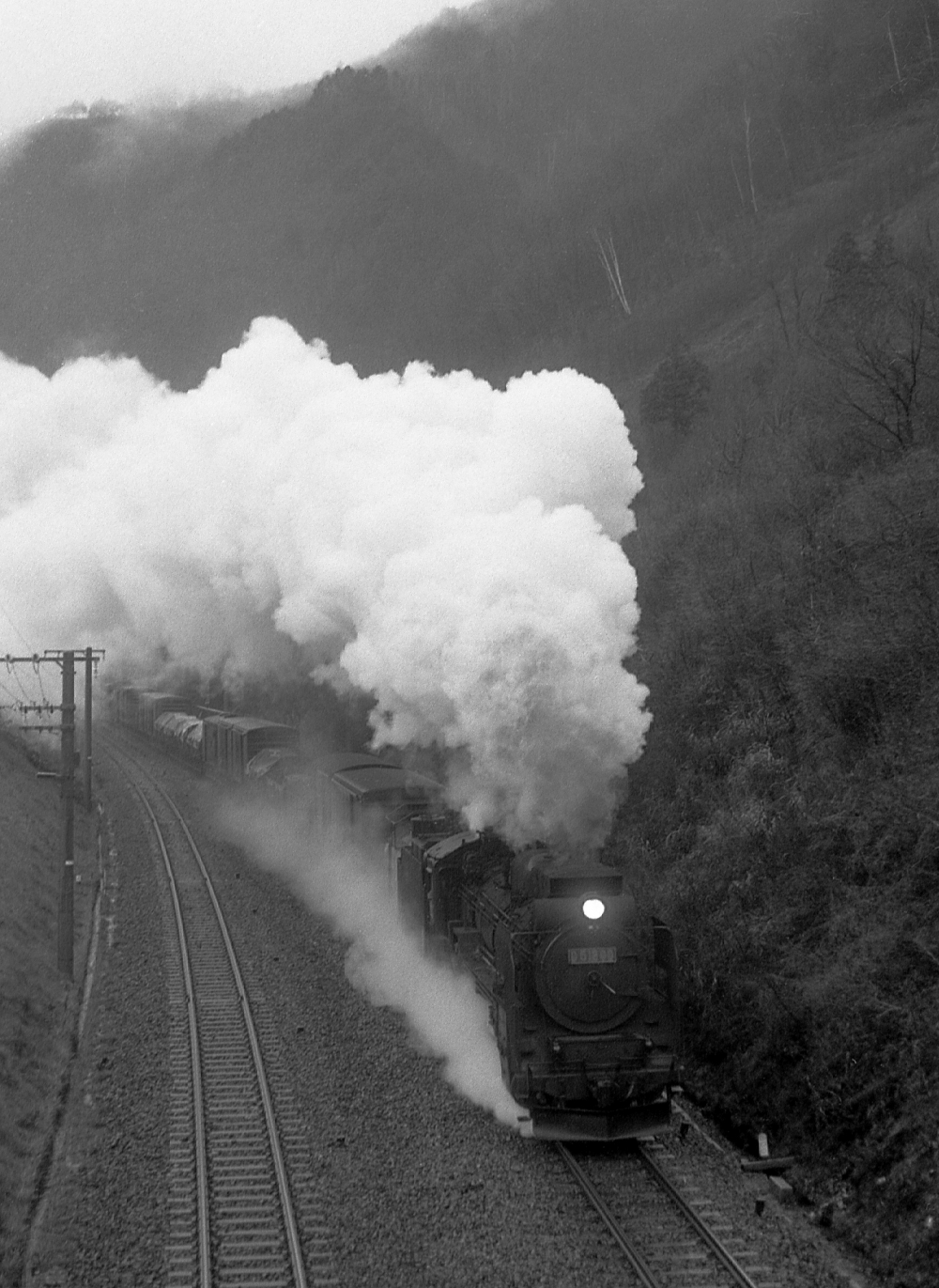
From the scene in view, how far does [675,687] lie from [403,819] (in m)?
6.53

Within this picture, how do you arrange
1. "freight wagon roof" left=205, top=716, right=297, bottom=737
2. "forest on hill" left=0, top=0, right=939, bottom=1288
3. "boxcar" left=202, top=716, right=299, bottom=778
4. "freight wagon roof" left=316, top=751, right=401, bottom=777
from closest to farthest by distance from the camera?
1. "forest on hill" left=0, top=0, right=939, bottom=1288
2. "freight wagon roof" left=316, top=751, right=401, bottom=777
3. "boxcar" left=202, top=716, right=299, bottom=778
4. "freight wagon roof" left=205, top=716, right=297, bottom=737

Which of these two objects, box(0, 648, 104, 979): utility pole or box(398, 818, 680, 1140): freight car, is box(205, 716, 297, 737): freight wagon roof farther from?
box(398, 818, 680, 1140): freight car

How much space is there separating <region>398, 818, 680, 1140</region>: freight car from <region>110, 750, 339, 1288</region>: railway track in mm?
2398

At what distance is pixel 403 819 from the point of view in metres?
16.9

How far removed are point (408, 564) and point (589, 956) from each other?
271 inches

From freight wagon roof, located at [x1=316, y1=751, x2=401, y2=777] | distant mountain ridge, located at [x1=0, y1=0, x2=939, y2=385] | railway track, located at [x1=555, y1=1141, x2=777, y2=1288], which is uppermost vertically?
distant mountain ridge, located at [x1=0, y1=0, x2=939, y2=385]

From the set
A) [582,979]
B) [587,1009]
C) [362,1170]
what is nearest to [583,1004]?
[587,1009]

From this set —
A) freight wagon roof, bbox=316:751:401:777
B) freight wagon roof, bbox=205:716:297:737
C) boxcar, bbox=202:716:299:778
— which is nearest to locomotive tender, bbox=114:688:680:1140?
freight wagon roof, bbox=316:751:401:777

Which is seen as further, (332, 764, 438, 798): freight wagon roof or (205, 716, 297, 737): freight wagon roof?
(205, 716, 297, 737): freight wagon roof

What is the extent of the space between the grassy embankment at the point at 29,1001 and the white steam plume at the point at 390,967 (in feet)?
13.5

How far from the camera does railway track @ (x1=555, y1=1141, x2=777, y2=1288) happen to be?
8.97 m

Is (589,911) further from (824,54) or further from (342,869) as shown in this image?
(824,54)

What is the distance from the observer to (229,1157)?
442 inches

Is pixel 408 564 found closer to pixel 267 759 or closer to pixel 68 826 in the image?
pixel 68 826
